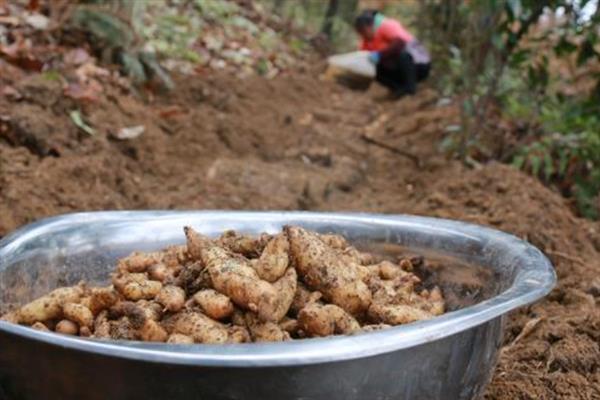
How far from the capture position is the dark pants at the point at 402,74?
8.63m

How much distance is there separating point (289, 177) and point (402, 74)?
13.7ft

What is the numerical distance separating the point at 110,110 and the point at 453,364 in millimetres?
3923

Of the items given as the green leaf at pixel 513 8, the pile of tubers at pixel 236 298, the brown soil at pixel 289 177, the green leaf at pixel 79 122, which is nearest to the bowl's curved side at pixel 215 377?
the pile of tubers at pixel 236 298

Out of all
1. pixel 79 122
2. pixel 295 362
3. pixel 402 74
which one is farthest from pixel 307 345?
pixel 402 74

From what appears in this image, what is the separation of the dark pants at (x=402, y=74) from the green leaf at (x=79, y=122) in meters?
4.75

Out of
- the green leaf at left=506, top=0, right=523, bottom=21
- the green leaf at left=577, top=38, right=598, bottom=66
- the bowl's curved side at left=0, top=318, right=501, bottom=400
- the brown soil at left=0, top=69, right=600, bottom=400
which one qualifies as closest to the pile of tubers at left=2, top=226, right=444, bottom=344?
the bowl's curved side at left=0, top=318, right=501, bottom=400

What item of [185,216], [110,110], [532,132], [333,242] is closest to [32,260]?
[185,216]

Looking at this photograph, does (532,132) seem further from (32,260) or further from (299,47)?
(299,47)

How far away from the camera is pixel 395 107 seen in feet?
26.7

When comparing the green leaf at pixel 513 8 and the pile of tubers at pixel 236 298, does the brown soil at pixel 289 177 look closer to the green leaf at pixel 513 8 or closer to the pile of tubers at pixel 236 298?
the pile of tubers at pixel 236 298

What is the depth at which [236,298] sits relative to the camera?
A: 1.66 metres

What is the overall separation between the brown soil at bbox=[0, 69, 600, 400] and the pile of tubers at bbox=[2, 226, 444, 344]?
542 mm

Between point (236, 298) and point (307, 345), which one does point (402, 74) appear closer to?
point (236, 298)

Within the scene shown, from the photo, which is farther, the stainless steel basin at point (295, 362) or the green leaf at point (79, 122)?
the green leaf at point (79, 122)
